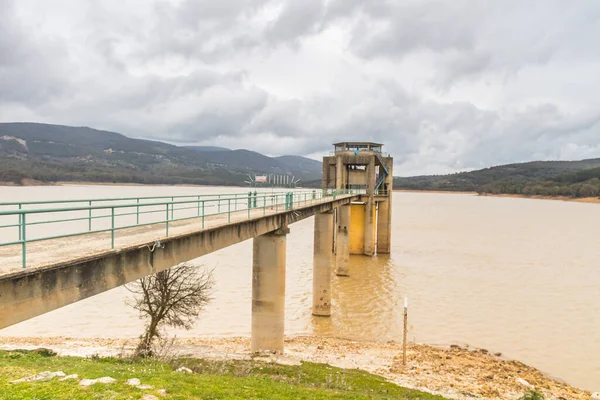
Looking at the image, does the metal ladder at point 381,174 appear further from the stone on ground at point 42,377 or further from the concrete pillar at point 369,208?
the stone on ground at point 42,377

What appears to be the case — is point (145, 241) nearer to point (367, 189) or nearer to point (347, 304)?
point (347, 304)

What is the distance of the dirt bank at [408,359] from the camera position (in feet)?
49.7

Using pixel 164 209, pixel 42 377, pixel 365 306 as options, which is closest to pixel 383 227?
pixel 365 306

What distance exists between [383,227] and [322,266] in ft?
65.2

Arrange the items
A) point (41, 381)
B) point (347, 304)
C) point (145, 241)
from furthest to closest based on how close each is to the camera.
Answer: point (347, 304) < point (145, 241) < point (41, 381)

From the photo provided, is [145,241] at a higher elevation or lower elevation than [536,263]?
higher

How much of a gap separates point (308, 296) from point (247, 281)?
5761 mm

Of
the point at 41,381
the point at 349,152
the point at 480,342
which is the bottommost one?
the point at 480,342

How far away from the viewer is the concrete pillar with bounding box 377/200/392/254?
4375cm

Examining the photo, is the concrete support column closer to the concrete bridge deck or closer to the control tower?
the control tower

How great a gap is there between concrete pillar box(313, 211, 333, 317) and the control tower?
11.7m

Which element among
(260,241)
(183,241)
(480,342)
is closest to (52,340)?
(260,241)

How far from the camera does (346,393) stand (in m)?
11.2

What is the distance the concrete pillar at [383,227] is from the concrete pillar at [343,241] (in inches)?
407
